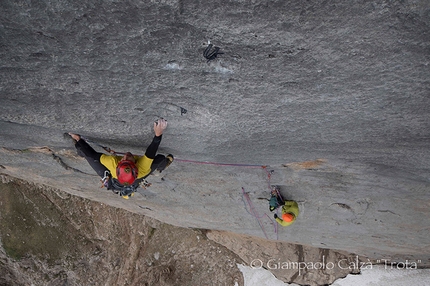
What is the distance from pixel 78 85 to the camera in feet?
8.35

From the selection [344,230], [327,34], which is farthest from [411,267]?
[327,34]

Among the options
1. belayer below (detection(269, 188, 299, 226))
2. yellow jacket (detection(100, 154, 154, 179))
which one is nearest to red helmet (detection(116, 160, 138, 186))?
yellow jacket (detection(100, 154, 154, 179))

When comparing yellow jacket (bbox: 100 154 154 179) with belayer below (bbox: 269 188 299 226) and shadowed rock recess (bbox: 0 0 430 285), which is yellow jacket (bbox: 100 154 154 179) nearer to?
shadowed rock recess (bbox: 0 0 430 285)

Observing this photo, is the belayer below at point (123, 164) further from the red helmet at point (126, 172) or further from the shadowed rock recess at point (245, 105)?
the shadowed rock recess at point (245, 105)

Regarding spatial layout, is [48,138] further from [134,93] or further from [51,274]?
[51,274]

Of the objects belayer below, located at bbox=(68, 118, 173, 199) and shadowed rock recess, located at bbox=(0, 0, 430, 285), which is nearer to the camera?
shadowed rock recess, located at bbox=(0, 0, 430, 285)

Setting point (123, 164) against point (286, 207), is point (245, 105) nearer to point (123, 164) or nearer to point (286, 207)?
point (123, 164)

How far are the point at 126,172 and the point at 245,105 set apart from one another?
4.49ft

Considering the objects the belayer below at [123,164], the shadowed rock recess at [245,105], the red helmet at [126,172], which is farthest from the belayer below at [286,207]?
the red helmet at [126,172]

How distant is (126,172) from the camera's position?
10.8ft

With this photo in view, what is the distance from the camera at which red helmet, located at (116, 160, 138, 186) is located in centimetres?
330

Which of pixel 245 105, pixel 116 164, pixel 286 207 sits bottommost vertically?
pixel 116 164

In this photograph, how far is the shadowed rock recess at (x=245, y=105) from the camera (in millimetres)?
1939

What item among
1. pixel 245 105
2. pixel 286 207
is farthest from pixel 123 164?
pixel 286 207
